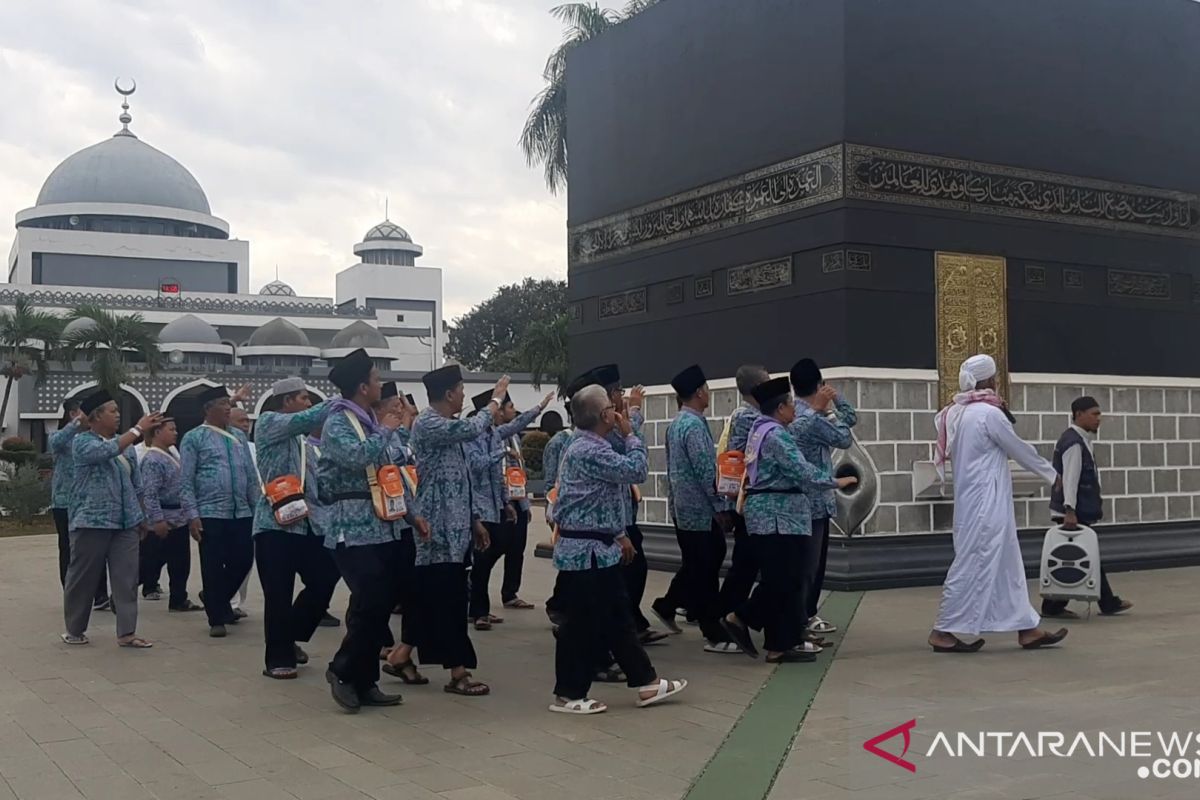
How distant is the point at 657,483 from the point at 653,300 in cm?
186

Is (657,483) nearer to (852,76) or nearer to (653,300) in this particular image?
(653,300)

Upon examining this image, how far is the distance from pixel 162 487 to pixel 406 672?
3.74 metres

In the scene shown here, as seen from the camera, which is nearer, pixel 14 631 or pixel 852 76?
pixel 14 631

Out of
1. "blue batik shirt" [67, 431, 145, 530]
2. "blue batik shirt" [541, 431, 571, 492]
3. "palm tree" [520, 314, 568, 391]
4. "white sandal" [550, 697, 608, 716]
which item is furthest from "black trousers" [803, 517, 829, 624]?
"palm tree" [520, 314, 568, 391]

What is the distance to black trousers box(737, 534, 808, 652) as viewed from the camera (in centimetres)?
661

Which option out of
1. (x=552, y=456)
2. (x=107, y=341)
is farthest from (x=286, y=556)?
(x=107, y=341)

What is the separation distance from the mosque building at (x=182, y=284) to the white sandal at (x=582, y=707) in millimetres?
35457

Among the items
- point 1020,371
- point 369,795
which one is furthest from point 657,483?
point 369,795

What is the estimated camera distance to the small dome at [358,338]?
4553 cm

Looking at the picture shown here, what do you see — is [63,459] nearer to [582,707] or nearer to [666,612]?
[666,612]

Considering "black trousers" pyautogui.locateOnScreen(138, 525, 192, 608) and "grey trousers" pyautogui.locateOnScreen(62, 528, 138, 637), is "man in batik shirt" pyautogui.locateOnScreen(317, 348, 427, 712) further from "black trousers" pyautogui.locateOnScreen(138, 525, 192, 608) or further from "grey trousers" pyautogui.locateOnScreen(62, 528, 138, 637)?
"black trousers" pyautogui.locateOnScreen(138, 525, 192, 608)

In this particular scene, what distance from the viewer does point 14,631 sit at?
345 inches

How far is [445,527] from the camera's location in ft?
20.0

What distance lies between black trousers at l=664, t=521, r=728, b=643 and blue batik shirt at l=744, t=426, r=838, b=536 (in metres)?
0.73
